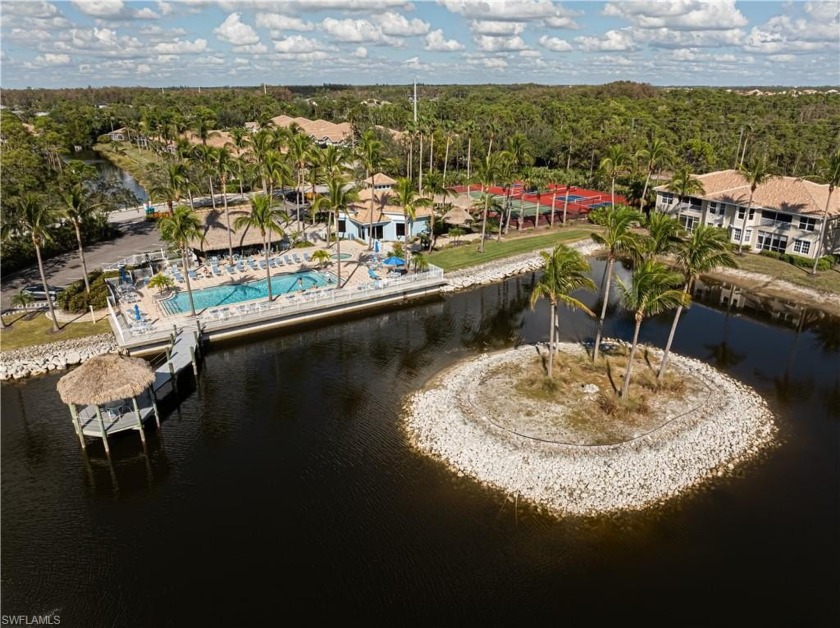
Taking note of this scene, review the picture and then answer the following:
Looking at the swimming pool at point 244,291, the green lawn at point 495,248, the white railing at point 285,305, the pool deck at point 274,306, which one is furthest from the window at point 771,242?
the swimming pool at point 244,291

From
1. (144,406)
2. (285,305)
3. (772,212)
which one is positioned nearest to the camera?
(144,406)

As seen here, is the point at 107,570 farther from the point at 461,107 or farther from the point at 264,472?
the point at 461,107

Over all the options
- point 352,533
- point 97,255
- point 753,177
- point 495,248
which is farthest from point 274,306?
point 753,177

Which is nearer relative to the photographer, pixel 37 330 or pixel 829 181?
pixel 37 330

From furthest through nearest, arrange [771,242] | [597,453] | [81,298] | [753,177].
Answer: [771,242]
[753,177]
[81,298]
[597,453]

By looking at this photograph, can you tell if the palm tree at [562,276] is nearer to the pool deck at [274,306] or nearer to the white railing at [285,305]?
the white railing at [285,305]

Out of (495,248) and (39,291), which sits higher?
(39,291)

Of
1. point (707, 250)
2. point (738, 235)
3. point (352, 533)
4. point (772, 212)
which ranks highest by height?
point (707, 250)

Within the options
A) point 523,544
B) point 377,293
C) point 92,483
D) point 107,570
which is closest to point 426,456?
point 523,544

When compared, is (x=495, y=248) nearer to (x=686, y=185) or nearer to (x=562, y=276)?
(x=686, y=185)
